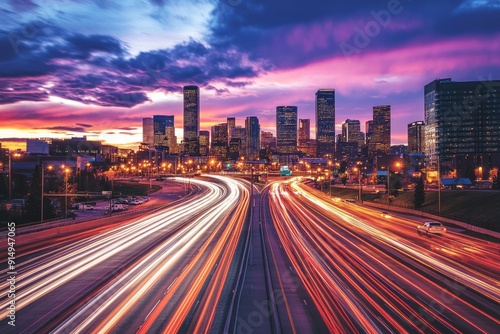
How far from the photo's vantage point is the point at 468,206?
5650cm

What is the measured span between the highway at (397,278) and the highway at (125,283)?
5.70 metres

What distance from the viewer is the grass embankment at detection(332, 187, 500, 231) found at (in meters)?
47.6

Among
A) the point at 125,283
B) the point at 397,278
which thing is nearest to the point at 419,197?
the point at 397,278

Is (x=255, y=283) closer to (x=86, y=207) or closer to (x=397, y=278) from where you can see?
(x=397, y=278)

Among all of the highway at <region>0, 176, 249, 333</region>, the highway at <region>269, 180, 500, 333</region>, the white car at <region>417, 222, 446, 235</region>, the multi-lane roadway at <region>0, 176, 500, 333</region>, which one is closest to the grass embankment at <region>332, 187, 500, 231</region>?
the white car at <region>417, 222, 446, 235</region>

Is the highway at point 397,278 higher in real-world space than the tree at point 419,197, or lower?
lower

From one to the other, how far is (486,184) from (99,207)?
294ft

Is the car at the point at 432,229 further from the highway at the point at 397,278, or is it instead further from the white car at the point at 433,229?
the highway at the point at 397,278

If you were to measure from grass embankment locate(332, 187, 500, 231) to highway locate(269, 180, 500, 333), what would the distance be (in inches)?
288

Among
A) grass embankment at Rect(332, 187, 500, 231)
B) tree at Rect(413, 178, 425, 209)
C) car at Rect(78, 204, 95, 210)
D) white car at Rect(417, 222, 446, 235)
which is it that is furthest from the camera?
car at Rect(78, 204, 95, 210)

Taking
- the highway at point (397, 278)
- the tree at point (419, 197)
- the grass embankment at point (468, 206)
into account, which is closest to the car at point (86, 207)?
the highway at point (397, 278)

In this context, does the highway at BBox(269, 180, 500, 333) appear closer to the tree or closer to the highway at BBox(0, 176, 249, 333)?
the highway at BBox(0, 176, 249, 333)

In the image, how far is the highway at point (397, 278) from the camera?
59.2ft

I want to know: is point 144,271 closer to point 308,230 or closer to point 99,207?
point 308,230
